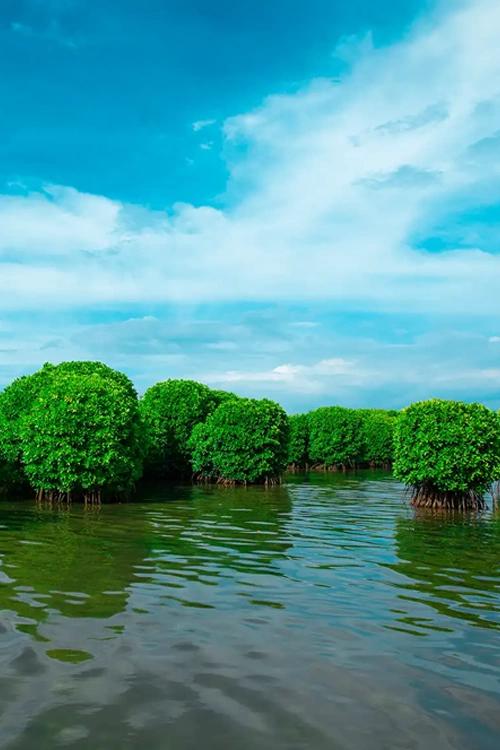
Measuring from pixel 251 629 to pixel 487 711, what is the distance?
3056 mm

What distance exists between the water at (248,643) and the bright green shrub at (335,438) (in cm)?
3848

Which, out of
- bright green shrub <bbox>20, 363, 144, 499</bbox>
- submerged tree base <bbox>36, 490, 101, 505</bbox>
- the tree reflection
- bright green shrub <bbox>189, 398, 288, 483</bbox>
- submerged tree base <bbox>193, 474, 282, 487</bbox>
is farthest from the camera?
submerged tree base <bbox>193, 474, 282, 487</bbox>

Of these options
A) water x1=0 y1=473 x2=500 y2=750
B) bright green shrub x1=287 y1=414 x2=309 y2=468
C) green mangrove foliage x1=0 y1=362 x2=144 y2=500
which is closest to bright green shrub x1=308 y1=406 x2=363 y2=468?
bright green shrub x1=287 y1=414 x2=309 y2=468

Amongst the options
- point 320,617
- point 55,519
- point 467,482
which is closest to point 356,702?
point 320,617

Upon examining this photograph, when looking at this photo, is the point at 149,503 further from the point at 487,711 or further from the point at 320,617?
the point at 487,711

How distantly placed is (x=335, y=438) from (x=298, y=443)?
358cm

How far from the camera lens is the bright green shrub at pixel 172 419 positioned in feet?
130

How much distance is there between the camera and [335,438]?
2111 inches

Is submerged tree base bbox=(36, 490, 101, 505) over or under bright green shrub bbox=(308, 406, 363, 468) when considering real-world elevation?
under

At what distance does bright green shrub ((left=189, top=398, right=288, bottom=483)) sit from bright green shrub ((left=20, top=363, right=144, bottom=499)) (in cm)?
1015

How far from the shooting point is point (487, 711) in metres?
5.71

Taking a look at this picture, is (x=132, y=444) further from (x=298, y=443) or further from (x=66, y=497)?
(x=298, y=443)

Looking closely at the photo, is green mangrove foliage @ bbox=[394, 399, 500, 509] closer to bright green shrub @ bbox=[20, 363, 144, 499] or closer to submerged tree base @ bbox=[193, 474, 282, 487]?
bright green shrub @ bbox=[20, 363, 144, 499]

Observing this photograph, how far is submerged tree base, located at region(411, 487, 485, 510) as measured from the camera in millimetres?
23469
